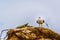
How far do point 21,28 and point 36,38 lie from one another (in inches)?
24.1

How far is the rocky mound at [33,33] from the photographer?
6422 mm

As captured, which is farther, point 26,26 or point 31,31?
point 26,26

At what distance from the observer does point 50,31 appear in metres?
6.54

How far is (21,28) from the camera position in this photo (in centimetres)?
665

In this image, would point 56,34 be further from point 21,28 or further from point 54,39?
point 21,28

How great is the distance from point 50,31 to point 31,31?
0.60 meters

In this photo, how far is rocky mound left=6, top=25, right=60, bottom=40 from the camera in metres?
6.42

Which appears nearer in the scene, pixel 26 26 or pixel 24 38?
pixel 24 38

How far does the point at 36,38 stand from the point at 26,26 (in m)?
0.71

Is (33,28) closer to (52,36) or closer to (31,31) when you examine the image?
(31,31)

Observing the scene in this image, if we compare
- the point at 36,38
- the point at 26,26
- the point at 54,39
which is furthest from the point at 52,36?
the point at 26,26

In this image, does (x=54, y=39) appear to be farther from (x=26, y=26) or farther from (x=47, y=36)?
(x=26, y=26)

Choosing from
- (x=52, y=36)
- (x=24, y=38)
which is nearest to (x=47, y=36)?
(x=52, y=36)

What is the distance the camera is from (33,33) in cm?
650
